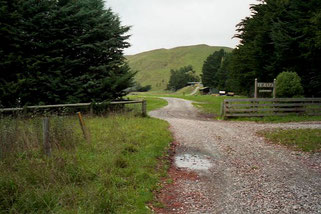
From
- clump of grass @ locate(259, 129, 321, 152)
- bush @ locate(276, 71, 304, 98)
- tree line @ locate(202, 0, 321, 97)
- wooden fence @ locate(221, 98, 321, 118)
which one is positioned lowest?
clump of grass @ locate(259, 129, 321, 152)

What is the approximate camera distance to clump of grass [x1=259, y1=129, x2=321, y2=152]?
8.12 m

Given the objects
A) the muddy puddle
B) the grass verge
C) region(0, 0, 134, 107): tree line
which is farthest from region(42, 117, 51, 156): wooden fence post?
the grass verge

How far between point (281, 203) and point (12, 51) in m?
14.2

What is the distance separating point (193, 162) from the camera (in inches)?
273

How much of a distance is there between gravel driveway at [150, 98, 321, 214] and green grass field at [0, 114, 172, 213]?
85 centimetres

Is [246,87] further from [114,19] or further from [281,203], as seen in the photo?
[281,203]

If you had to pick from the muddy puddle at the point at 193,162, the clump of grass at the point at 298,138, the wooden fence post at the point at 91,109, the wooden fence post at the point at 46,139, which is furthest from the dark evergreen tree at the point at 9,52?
the clump of grass at the point at 298,138

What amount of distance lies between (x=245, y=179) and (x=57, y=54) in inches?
514

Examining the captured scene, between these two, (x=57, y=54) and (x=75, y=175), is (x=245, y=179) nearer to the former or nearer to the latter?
(x=75, y=175)

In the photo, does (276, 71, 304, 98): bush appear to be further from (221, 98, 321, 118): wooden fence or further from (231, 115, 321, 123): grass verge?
(231, 115, 321, 123): grass verge

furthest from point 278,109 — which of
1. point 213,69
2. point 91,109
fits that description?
point 213,69

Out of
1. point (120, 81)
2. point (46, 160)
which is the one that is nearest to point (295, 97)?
point (120, 81)

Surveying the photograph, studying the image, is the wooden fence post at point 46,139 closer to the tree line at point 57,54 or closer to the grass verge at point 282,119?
the tree line at point 57,54

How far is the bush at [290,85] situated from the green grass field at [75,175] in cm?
1283
